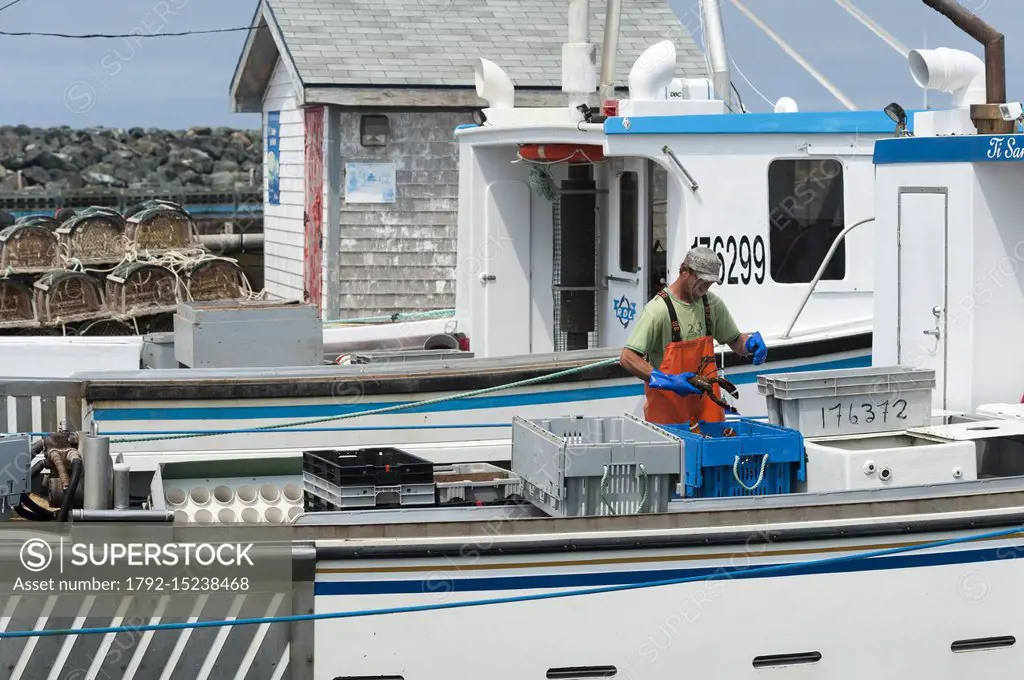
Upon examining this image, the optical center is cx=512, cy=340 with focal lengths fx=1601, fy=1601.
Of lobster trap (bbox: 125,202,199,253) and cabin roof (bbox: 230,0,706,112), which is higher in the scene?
cabin roof (bbox: 230,0,706,112)

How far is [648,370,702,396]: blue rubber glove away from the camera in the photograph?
7.28 m

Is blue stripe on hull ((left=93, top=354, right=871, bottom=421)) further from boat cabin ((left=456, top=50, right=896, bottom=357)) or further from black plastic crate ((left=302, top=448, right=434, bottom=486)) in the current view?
black plastic crate ((left=302, top=448, right=434, bottom=486))

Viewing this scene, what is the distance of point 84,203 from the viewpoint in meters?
29.3

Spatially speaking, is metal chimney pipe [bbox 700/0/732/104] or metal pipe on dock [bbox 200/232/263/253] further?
metal pipe on dock [bbox 200/232/263/253]

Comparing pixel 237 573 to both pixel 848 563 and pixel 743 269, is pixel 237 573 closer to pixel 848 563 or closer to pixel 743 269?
pixel 848 563

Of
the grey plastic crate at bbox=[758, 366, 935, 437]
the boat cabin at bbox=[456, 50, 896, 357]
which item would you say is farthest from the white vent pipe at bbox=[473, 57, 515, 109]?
the grey plastic crate at bbox=[758, 366, 935, 437]

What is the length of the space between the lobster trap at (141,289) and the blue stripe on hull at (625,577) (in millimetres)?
10278

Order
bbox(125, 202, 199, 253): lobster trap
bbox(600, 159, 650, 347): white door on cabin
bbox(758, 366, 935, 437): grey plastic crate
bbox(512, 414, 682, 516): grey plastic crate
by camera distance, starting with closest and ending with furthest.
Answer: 1. bbox(512, 414, 682, 516): grey plastic crate
2. bbox(758, 366, 935, 437): grey plastic crate
3. bbox(600, 159, 650, 347): white door on cabin
4. bbox(125, 202, 199, 253): lobster trap

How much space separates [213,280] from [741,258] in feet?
24.9

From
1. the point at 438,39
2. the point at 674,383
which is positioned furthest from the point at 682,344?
the point at 438,39

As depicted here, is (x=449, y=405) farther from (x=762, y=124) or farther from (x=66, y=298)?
(x=66, y=298)

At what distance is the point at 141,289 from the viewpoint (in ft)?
53.4

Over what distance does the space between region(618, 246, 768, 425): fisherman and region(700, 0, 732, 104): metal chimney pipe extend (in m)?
4.69

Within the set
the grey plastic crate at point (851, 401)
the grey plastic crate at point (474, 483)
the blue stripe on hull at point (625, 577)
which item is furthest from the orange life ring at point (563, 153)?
the blue stripe on hull at point (625, 577)
